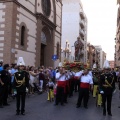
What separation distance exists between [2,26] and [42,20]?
23.2 ft

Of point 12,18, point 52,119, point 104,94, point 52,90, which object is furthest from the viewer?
point 12,18

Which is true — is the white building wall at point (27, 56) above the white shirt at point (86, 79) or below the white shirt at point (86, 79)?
above

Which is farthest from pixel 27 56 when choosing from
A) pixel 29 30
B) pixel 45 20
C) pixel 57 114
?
pixel 57 114

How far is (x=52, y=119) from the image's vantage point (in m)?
9.48

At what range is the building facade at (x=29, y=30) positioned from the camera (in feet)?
71.9

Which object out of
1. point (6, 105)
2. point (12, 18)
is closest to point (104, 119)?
point (6, 105)

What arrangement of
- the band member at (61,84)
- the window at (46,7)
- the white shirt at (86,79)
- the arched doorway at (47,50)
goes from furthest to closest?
the arched doorway at (47,50) < the window at (46,7) < the band member at (61,84) < the white shirt at (86,79)

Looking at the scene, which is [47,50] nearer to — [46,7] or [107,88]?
[46,7]

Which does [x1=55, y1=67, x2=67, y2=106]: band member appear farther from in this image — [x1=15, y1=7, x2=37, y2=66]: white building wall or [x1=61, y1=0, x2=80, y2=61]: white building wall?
[x1=61, y1=0, x2=80, y2=61]: white building wall

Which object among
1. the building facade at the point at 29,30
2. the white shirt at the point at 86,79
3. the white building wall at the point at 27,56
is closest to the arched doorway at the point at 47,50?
the building facade at the point at 29,30

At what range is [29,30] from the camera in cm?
2592

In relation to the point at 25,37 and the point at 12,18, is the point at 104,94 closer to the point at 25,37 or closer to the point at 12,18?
the point at 12,18

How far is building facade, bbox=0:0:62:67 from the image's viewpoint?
21906mm

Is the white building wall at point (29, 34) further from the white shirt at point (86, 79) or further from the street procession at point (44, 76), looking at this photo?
the white shirt at point (86, 79)
